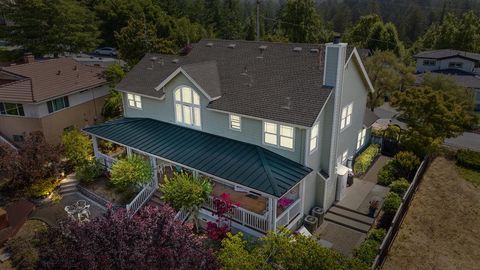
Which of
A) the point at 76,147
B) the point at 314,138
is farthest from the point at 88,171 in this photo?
the point at 314,138

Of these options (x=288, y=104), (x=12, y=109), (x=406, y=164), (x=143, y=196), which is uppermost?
(x=288, y=104)

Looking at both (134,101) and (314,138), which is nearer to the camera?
(314,138)

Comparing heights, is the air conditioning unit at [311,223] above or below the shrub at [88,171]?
below

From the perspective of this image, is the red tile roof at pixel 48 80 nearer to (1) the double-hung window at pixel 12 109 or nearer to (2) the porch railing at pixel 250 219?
(1) the double-hung window at pixel 12 109

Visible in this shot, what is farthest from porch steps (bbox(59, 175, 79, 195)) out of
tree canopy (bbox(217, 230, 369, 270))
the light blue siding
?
tree canopy (bbox(217, 230, 369, 270))

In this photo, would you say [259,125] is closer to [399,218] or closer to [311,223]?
[311,223]

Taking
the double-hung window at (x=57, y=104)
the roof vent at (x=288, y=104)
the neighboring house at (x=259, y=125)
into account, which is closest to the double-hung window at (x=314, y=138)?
the neighboring house at (x=259, y=125)
